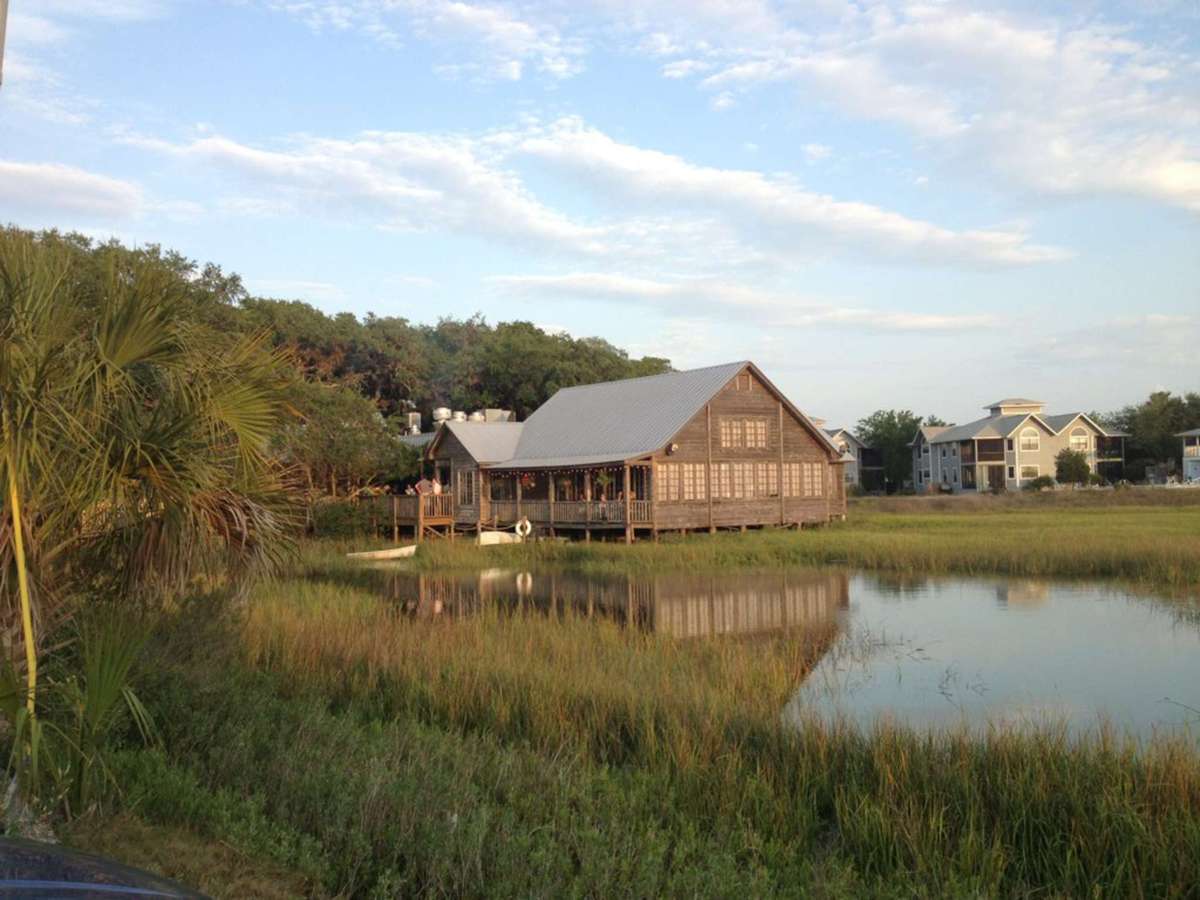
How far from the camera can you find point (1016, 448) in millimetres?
75500

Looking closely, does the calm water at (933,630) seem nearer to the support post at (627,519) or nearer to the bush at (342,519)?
the support post at (627,519)

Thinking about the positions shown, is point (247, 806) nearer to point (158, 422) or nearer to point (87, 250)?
point (158, 422)

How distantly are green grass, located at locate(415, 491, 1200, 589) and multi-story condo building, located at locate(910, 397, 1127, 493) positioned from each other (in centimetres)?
3644

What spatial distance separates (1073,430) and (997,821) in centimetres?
7720

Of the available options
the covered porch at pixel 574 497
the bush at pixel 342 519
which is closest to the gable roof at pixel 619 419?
the covered porch at pixel 574 497

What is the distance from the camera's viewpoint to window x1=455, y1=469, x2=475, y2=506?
40.4 meters

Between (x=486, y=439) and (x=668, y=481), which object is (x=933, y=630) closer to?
(x=668, y=481)

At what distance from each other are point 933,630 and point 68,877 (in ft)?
52.8

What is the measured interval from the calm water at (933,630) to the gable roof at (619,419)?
9562mm

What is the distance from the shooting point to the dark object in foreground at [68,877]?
8.44ft

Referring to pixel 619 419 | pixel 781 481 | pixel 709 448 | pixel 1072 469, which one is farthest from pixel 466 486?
pixel 1072 469

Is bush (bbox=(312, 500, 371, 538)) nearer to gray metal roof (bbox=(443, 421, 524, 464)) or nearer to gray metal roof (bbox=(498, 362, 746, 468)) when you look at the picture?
gray metal roof (bbox=(443, 421, 524, 464))

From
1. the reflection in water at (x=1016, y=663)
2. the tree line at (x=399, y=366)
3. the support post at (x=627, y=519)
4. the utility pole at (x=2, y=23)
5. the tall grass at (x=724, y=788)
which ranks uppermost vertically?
the tree line at (x=399, y=366)

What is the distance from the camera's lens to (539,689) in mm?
9969
